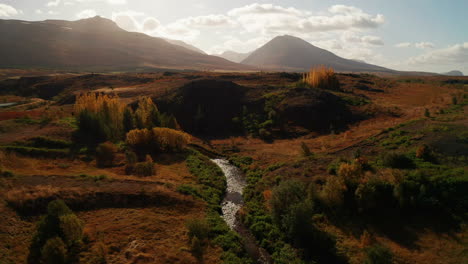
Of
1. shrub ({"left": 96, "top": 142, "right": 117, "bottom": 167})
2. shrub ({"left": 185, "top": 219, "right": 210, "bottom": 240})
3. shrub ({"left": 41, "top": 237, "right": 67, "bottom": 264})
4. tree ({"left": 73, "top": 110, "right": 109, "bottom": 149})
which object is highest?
tree ({"left": 73, "top": 110, "right": 109, "bottom": 149})

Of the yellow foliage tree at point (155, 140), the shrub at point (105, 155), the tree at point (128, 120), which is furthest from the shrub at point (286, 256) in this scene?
the tree at point (128, 120)

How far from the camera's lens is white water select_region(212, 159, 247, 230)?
29.3 meters

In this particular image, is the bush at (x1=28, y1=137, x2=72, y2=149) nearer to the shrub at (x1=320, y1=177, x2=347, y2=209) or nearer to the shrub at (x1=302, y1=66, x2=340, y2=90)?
the shrub at (x1=320, y1=177, x2=347, y2=209)

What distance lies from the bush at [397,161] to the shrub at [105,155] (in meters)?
35.7

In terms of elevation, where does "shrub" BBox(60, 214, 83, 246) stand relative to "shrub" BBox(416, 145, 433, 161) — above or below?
below

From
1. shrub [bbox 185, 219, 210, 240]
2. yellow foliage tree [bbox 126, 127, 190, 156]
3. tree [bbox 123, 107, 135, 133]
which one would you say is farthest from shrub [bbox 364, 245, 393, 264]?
tree [bbox 123, 107, 135, 133]

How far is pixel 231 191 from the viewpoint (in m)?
35.7

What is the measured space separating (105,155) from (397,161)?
38.4 metres

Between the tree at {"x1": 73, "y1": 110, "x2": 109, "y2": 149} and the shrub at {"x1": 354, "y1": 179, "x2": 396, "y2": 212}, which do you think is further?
the tree at {"x1": 73, "y1": 110, "x2": 109, "y2": 149}

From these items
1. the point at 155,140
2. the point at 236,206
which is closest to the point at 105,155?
the point at 155,140

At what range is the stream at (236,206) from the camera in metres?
23.7

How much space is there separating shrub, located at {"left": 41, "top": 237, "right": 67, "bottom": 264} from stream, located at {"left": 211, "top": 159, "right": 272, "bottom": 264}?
47.2 feet

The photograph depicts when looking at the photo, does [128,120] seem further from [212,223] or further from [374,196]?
[374,196]

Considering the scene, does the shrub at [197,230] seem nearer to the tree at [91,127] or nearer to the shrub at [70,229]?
the shrub at [70,229]
